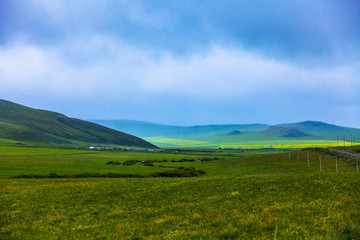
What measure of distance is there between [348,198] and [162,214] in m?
13.1

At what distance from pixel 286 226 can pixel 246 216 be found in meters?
2.94

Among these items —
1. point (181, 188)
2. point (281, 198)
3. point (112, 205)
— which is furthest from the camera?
point (181, 188)

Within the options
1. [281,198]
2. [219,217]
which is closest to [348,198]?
[281,198]

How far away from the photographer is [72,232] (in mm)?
17719

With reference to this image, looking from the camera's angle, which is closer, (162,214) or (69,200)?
(162,214)

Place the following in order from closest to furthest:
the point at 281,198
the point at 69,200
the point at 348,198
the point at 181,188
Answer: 1. the point at 348,198
2. the point at 281,198
3. the point at 69,200
4. the point at 181,188

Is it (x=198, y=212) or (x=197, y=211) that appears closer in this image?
(x=198, y=212)

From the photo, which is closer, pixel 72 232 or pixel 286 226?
pixel 286 226

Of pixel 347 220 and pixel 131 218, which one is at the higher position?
pixel 347 220

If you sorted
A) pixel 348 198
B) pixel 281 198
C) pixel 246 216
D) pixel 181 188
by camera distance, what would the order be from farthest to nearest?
pixel 181 188 → pixel 281 198 → pixel 348 198 → pixel 246 216

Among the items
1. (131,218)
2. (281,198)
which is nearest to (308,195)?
(281,198)

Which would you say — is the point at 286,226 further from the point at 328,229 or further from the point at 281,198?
the point at 281,198

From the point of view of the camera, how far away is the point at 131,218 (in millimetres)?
20031

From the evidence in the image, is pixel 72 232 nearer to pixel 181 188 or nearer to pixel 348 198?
pixel 181 188
